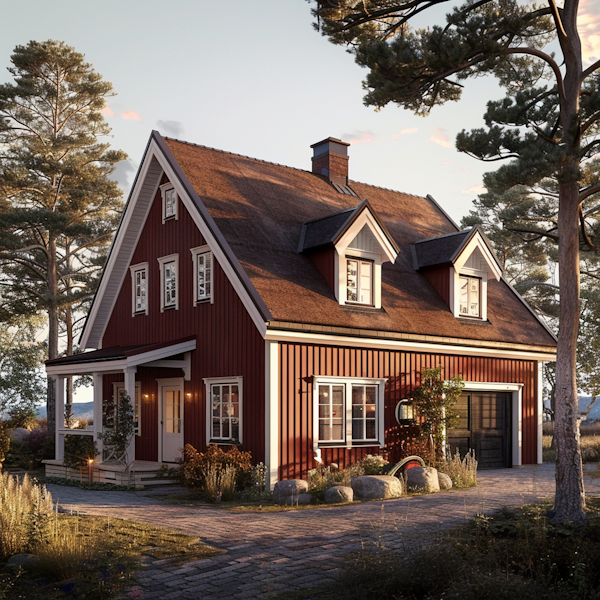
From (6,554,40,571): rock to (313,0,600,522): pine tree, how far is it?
24.2 ft

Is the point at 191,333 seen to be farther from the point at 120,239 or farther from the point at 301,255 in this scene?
the point at 120,239

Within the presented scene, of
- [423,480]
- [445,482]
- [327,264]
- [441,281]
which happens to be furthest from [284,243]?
[445,482]

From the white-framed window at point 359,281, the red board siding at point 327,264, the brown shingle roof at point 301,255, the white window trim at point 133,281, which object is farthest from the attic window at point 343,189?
the white window trim at point 133,281

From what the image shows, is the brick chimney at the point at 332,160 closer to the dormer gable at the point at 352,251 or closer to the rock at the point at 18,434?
the dormer gable at the point at 352,251

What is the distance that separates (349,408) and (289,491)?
12.5 feet

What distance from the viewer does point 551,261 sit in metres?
39.3

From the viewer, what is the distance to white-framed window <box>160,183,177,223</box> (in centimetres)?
1993

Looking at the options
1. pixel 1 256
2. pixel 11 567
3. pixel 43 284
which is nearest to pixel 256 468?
pixel 11 567

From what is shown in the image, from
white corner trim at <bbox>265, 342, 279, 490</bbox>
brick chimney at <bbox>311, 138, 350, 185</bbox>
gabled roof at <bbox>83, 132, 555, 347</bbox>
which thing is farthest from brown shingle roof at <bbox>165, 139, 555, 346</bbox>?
white corner trim at <bbox>265, 342, 279, 490</bbox>

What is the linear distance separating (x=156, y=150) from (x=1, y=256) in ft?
42.7

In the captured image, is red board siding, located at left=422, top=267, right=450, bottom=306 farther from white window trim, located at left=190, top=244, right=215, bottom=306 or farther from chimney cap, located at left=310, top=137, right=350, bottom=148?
white window trim, located at left=190, top=244, right=215, bottom=306

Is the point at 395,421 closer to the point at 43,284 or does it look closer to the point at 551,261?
the point at 43,284

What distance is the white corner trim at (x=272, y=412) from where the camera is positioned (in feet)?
52.1

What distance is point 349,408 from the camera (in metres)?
17.6
